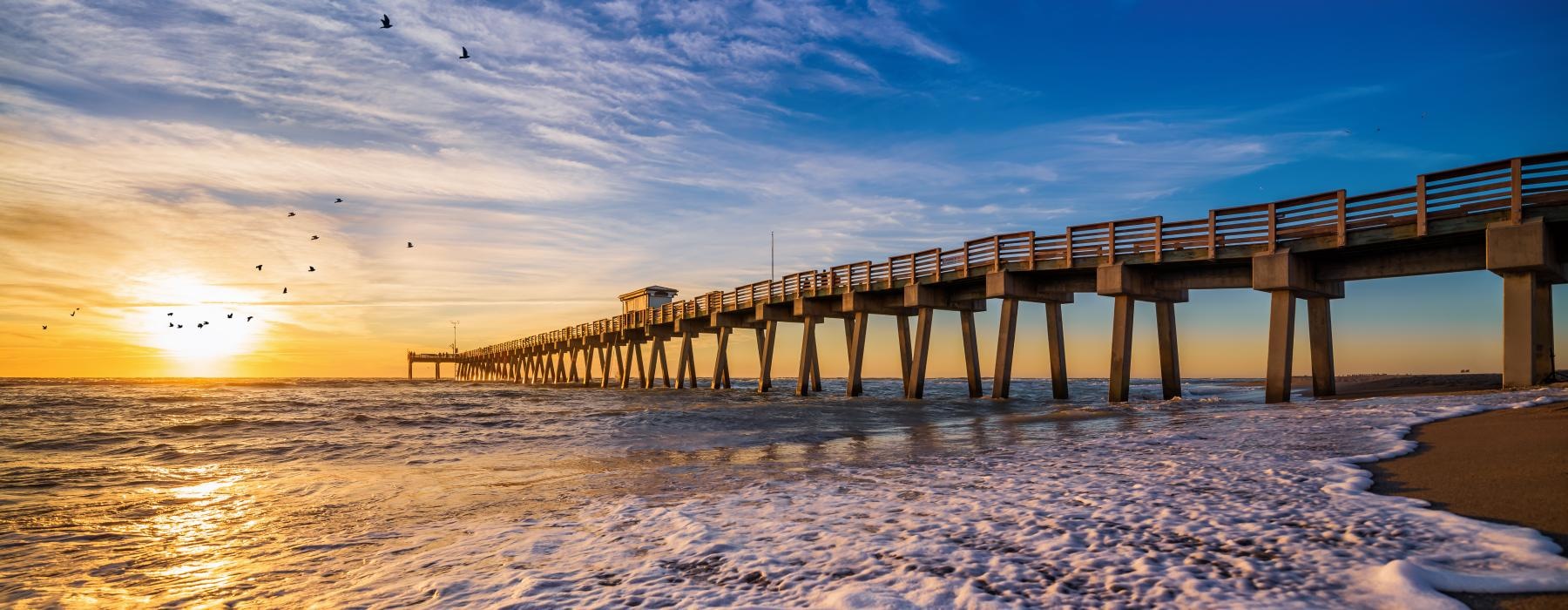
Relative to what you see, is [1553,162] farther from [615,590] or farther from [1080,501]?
[615,590]

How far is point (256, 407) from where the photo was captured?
1078 inches

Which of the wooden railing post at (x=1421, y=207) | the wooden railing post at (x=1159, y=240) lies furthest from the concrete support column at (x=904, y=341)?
the wooden railing post at (x=1421, y=207)

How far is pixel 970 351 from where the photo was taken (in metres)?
27.4

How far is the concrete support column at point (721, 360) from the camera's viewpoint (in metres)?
43.3

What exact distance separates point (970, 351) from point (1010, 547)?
2309cm

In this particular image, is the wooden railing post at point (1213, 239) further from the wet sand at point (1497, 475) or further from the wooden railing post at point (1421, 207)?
the wet sand at point (1497, 475)

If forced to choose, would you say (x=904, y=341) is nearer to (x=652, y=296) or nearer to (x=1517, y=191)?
(x=1517, y=191)

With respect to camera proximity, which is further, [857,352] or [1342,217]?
[857,352]

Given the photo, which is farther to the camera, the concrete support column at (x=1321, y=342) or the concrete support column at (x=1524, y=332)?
the concrete support column at (x=1321, y=342)

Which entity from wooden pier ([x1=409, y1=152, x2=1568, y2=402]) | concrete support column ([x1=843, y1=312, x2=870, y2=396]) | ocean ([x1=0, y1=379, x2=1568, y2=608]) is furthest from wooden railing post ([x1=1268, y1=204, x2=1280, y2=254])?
concrete support column ([x1=843, y1=312, x2=870, y2=396])

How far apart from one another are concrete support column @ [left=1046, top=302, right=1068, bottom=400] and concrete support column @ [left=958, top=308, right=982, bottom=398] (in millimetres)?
3194

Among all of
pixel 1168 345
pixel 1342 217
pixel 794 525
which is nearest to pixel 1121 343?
pixel 1168 345

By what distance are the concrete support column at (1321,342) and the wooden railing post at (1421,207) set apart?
336cm

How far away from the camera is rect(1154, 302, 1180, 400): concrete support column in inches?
834
